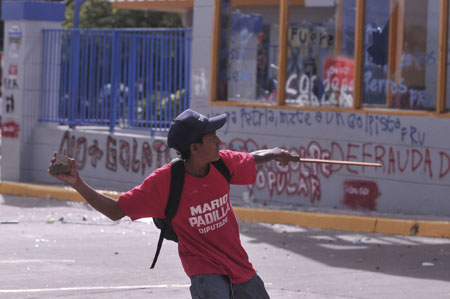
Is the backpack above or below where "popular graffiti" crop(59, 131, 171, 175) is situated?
above

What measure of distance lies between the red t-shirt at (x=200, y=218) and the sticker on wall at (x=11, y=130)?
11377mm

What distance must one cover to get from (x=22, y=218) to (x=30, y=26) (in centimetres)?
451

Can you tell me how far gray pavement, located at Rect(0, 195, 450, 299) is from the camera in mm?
7855

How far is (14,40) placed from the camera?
15.8 m

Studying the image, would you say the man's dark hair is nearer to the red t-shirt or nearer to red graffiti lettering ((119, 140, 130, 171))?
the red t-shirt

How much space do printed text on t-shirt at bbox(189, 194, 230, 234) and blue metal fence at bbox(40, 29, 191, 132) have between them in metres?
9.47

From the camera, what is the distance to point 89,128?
622 inches

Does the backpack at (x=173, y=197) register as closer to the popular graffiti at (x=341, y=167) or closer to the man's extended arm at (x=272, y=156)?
the man's extended arm at (x=272, y=156)

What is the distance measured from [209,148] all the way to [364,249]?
18.9ft

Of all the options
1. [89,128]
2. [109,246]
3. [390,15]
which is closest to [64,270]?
[109,246]

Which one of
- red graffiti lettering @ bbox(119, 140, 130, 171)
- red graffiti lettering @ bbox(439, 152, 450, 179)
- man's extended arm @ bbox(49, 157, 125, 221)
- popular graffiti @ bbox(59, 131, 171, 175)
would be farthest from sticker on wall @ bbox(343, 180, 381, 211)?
man's extended arm @ bbox(49, 157, 125, 221)

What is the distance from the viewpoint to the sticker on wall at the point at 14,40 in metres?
15.7

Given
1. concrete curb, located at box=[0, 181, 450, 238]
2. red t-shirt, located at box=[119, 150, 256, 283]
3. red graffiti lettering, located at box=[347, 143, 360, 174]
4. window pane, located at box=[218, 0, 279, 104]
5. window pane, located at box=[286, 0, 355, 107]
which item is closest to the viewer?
red t-shirt, located at box=[119, 150, 256, 283]

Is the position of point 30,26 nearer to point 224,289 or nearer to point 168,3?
point 168,3
